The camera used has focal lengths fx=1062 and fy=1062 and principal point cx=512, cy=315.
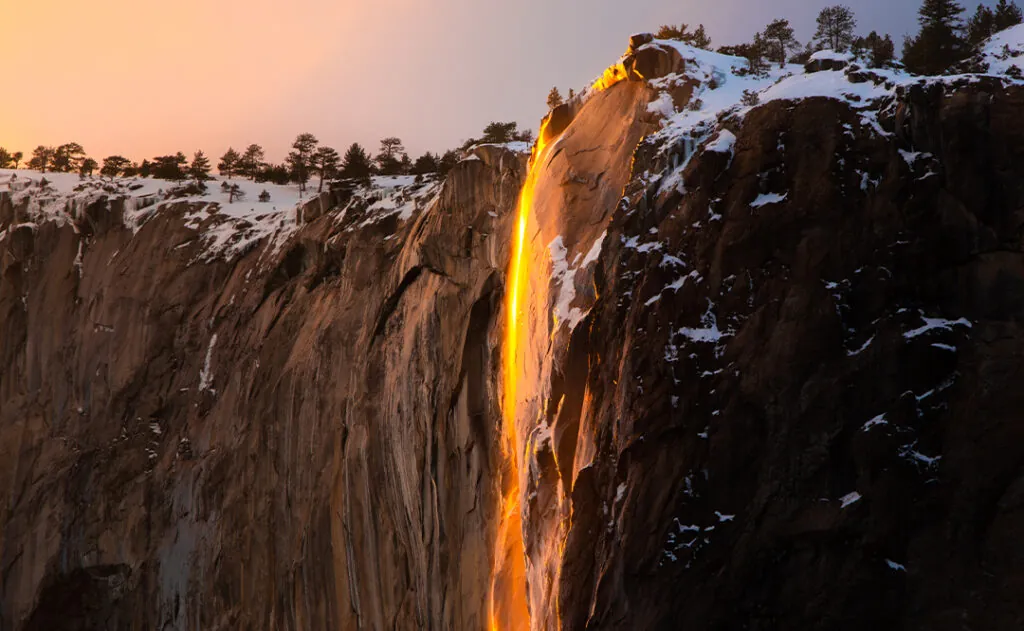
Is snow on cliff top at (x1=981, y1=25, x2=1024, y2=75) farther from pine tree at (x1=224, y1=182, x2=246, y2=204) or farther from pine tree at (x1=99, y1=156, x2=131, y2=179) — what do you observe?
pine tree at (x1=99, y1=156, x2=131, y2=179)

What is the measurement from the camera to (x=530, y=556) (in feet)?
65.1

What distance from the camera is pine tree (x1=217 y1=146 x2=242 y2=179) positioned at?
200ft

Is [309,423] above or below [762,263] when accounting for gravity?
below

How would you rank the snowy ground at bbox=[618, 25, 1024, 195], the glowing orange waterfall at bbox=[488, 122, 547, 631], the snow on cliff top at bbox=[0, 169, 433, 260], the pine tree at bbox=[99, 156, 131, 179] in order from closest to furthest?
the snowy ground at bbox=[618, 25, 1024, 195]
the glowing orange waterfall at bbox=[488, 122, 547, 631]
the snow on cliff top at bbox=[0, 169, 433, 260]
the pine tree at bbox=[99, 156, 131, 179]

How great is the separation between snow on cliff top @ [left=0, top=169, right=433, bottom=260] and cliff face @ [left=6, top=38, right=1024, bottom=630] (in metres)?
4.62

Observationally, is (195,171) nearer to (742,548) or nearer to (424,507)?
(424,507)

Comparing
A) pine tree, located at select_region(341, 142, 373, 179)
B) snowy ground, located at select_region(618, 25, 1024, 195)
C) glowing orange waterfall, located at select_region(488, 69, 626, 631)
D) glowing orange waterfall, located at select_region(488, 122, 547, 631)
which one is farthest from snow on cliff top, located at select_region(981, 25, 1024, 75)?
pine tree, located at select_region(341, 142, 373, 179)

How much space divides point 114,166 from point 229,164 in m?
7.92

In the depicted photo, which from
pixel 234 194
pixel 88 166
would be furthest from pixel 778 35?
pixel 88 166

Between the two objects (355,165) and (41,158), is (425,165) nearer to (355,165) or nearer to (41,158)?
(355,165)

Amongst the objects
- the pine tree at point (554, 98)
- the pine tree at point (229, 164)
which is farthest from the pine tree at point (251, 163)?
the pine tree at point (554, 98)

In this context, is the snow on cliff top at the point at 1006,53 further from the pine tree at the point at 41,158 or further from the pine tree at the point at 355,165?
the pine tree at the point at 41,158

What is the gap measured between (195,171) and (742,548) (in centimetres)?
4787

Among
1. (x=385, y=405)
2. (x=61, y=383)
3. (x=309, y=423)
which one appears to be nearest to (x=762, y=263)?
(x=385, y=405)
